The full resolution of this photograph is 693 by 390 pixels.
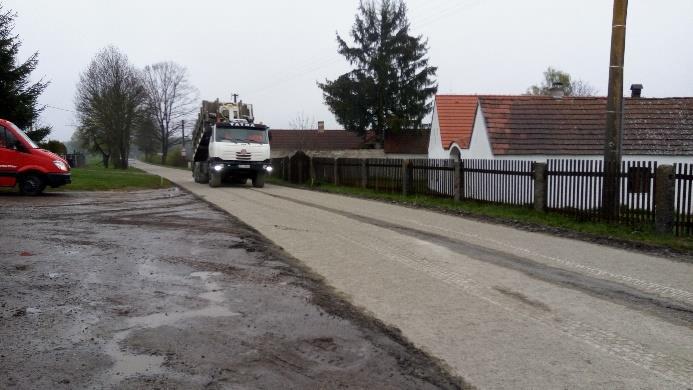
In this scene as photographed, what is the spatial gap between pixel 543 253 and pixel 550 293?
2.88 m

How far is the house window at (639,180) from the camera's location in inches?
468

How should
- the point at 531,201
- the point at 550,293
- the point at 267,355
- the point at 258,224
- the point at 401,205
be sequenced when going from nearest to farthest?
the point at 267,355
the point at 550,293
the point at 258,224
the point at 531,201
the point at 401,205

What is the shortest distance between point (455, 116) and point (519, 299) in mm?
25704

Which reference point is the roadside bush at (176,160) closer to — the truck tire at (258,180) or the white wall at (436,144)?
the white wall at (436,144)

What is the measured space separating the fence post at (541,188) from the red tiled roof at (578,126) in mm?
6365

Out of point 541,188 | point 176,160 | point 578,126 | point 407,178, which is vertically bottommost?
point 176,160

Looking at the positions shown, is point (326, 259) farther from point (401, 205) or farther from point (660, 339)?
point (401, 205)

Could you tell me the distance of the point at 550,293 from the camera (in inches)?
266

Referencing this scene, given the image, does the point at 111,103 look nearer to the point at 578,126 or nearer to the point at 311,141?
the point at 311,141

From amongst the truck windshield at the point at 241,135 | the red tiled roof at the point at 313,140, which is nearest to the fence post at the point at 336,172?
the truck windshield at the point at 241,135

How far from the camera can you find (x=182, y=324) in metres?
5.30

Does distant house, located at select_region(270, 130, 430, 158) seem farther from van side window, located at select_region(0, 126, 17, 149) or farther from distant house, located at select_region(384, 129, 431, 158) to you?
van side window, located at select_region(0, 126, 17, 149)

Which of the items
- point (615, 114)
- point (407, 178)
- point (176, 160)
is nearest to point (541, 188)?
point (615, 114)

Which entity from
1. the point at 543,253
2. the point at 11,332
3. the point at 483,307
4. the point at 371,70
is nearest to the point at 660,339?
the point at 483,307
